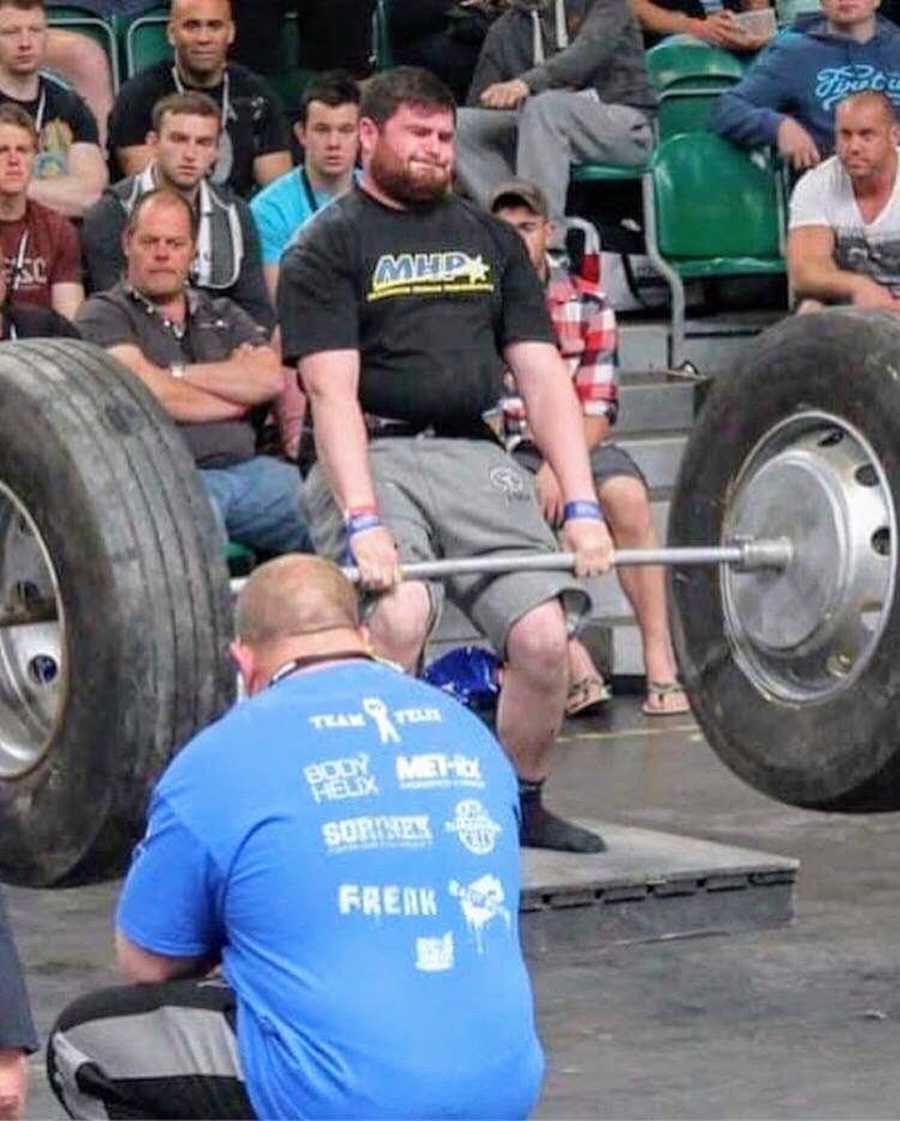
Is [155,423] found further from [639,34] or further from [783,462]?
[639,34]

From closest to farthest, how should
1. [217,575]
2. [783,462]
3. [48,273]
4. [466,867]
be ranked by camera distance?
[466,867], [217,575], [783,462], [48,273]

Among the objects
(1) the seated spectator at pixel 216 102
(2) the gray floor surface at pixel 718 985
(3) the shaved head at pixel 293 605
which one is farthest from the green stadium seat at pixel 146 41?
(3) the shaved head at pixel 293 605


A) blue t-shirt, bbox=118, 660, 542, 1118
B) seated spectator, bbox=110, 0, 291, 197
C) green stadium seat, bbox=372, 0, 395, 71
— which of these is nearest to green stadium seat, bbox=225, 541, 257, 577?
seated spectator, bbox=110, 0, 291, 197

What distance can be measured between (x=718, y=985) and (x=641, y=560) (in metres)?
1.34

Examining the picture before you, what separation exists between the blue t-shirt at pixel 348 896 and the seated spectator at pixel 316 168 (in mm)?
6959

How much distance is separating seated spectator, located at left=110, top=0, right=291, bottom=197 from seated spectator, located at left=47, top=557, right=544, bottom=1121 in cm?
725

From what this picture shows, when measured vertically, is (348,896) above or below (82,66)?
below

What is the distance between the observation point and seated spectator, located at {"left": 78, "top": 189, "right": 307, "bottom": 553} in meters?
10.4

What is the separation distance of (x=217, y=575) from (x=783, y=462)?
5.43ft

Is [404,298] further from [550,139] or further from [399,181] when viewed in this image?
[550,139]

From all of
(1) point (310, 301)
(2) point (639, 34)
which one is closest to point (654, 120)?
(2) point (639, 34)

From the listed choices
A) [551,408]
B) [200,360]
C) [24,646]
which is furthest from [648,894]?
[200,360]

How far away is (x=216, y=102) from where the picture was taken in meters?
12.4

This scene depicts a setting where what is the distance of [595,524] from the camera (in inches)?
304
